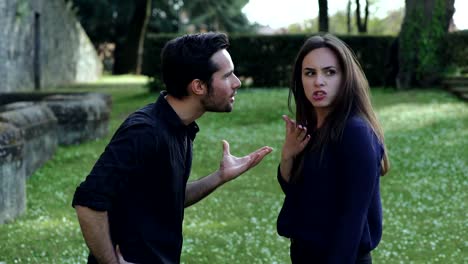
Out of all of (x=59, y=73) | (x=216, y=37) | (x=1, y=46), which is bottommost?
(x=59, y=73)

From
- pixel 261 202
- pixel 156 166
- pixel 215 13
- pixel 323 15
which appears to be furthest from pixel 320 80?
pixel 215 13

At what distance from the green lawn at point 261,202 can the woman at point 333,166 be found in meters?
4.03

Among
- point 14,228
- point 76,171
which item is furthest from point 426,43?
point 14,228

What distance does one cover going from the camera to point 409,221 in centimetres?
957

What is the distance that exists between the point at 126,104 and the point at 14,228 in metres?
14.8

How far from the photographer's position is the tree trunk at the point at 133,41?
41.4 metres

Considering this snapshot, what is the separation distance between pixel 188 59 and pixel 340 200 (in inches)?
36.6

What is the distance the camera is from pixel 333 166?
367cm

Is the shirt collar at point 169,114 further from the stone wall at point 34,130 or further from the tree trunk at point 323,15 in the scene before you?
the tree trunk at point 323,15

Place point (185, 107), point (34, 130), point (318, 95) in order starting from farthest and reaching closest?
point (34, 130), point (318, 95), point (185, 107)

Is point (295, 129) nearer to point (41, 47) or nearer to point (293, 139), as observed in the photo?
point (293, 139)

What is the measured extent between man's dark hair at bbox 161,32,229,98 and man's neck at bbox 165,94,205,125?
44 millimetres

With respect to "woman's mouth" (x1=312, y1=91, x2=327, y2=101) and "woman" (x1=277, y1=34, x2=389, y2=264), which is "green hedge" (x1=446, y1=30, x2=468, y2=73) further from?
"woman's mouth" (x1=312, y1=91, x2=327, y2=101)

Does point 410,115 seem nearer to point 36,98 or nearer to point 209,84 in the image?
point 36,98
